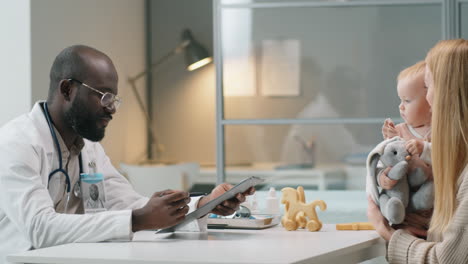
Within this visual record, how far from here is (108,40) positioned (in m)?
6.00

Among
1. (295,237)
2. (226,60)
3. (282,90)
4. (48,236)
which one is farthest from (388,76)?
(48,236)

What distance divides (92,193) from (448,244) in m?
0.99

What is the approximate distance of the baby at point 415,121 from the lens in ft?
5.97

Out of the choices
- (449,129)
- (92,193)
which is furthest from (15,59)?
(449,129)

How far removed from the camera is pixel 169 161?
662 cm

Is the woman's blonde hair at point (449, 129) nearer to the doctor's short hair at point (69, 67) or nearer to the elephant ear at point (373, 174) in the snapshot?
the elephant ear at point (373, 174)

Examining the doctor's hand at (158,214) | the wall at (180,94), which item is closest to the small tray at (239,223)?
the doctor's hand at (158,214)

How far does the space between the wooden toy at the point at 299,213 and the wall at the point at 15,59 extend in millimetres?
2228

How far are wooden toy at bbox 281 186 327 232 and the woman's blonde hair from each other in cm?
43

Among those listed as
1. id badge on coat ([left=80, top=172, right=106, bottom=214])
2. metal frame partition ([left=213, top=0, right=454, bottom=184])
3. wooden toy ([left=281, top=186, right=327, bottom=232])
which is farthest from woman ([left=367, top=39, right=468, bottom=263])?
metal frame partition ([left=213, top=0, right=454, bottom=184])

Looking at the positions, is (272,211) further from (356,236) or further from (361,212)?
(361,212)

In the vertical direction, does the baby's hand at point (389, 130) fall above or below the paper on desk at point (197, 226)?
above

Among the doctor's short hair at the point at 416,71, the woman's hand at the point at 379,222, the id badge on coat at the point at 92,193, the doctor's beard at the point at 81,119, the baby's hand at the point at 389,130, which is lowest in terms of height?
the woman's hand at the point at 379,222

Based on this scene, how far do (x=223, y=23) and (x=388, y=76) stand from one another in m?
0.98
